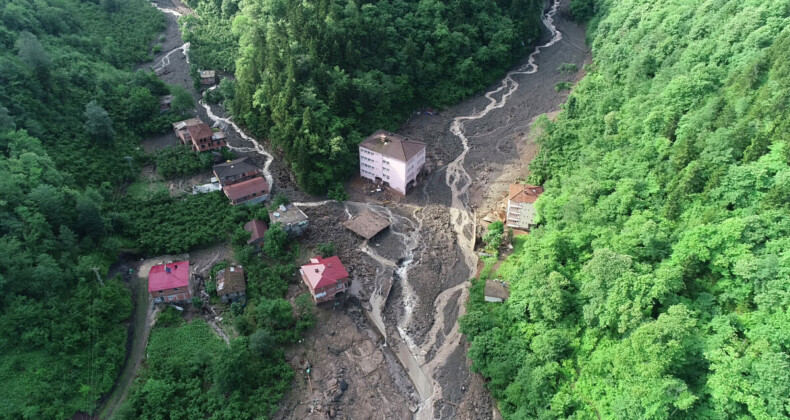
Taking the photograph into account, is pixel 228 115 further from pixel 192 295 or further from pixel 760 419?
pixel 760 419

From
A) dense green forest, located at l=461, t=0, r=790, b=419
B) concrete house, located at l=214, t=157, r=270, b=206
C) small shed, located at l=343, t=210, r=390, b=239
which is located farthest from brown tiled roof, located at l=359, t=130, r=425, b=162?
dense green forest, located at l=461, t=0, r=790, b=419

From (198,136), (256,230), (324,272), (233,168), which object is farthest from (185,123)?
(324,272)

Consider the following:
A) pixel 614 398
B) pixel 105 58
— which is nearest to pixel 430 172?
pixel 614 398

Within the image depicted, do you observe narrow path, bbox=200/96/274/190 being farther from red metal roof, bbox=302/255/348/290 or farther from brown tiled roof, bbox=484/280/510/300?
brown tiled roof, bbox=484/280/510/300

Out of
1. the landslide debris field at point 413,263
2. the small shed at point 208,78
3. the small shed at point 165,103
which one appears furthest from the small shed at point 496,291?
the small shed at point 208,78

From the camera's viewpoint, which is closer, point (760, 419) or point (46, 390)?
point (760, 419)

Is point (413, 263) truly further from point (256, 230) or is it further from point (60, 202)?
point (60, 202)
